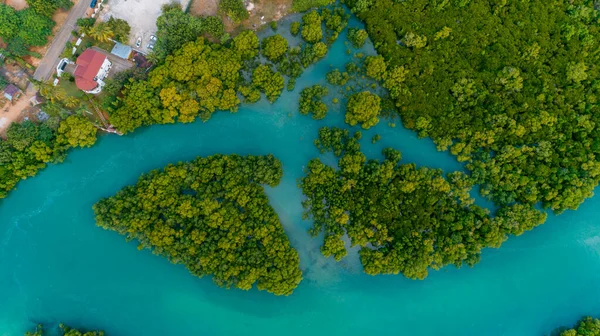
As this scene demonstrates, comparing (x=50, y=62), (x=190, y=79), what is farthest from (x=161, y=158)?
(x=50, y=62)

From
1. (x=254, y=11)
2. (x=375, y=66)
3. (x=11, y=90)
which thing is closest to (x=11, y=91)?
(x=11, y=90)

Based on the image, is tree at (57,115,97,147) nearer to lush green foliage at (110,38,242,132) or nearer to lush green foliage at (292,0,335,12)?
lush green foliage at (110,38,242,132)

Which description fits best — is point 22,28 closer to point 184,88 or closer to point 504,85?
point 184,88

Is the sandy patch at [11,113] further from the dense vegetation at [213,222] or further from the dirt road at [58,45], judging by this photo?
the dense vegetation at [213,222]

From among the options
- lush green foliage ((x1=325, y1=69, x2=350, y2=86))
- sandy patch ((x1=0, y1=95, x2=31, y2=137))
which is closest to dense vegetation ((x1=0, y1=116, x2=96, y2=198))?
sandy patch ((x1=0, y1=95, x2=31, y2=137))

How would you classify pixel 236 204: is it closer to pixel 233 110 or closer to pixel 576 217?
pixel 233 110

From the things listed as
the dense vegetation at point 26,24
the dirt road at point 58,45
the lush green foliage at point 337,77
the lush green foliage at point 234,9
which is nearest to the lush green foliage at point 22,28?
the dense vegetation at point 26,24
